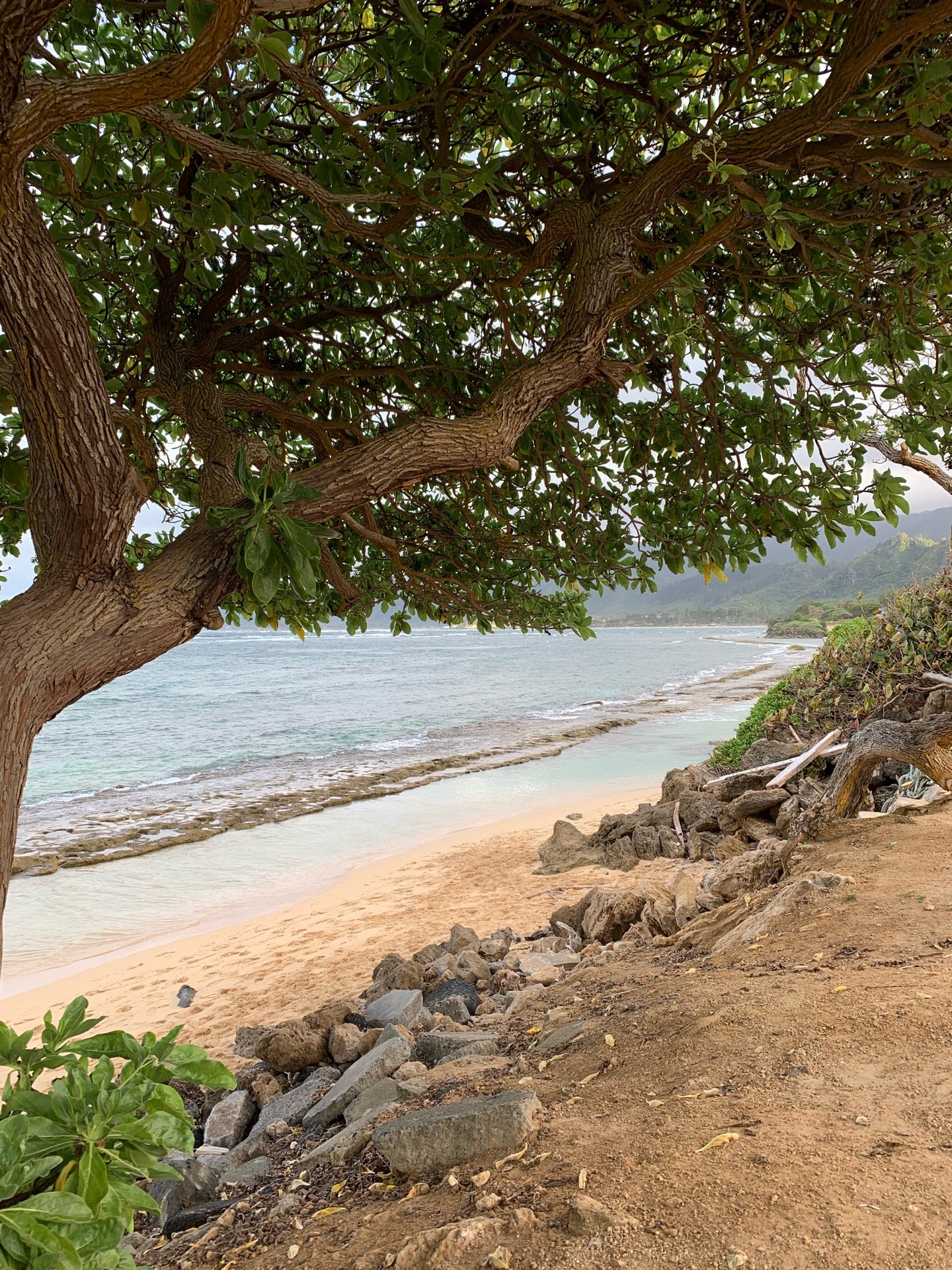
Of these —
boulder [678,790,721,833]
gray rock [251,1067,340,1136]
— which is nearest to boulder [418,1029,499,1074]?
gray rock [251,1067,340,1136]

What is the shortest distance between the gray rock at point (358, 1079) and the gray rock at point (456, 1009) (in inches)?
34.6

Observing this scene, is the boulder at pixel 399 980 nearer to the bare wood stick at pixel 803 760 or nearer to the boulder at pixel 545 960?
the boulder at pixel 545 960

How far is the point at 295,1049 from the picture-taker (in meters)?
5.86

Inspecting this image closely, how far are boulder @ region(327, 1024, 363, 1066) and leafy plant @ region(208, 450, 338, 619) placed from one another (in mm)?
4558

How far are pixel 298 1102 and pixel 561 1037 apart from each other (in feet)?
6.61

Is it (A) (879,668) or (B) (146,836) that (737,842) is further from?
(B) (146,836)

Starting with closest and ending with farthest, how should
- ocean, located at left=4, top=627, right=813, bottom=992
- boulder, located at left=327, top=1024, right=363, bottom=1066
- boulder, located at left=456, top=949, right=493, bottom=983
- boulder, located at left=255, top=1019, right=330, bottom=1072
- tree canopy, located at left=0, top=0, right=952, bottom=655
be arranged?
1. tree canopy, located at left=0, top=0, right=952, bottom=655
2. boulder, located at left=327, top=1024, right=363, bottom=1066
3. boulder, located at left=255, top=1019, right=330, bottom=1072
4. boulder, located at left=456, top=949, right=493, bottom=983
5. ocean, located at left=4, top=627, right=813, bottom=992

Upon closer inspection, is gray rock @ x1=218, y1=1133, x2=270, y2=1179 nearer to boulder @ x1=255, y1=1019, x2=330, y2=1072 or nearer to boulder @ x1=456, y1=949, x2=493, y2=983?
boulder @ x1=255, y1=1019, x2=330, y2=1072

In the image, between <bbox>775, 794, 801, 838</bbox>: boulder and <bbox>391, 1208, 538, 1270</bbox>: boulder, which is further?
<bbox>775, 794, 801, 838</bbox>: boulder

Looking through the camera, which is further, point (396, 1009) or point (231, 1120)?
point (396, 1009)

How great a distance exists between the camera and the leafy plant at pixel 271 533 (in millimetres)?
2311

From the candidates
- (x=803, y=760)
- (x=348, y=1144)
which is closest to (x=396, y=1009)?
(x=348, y=1144)

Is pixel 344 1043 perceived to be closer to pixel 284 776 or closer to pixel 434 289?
pixel 434 289

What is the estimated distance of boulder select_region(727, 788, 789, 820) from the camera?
9.28 m
